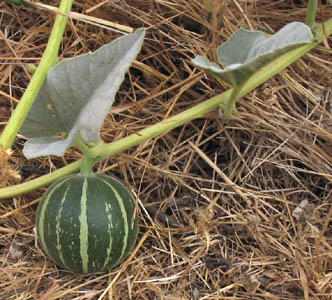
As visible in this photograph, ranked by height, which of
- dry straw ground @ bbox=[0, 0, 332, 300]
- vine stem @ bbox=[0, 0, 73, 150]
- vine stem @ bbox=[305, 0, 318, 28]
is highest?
vine stem @ bbox=[305, 0, 318, 28]

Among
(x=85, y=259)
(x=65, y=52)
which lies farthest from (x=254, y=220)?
(x=65, y=52)

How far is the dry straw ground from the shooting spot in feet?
3.67

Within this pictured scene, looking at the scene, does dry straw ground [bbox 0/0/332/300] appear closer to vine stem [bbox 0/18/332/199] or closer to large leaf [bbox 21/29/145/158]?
vine stem [bbox 0/18/332/199]

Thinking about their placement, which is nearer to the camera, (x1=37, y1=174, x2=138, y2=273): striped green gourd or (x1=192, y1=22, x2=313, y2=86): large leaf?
(x1=192, y1=22, x2=313, y2=86): large leaf

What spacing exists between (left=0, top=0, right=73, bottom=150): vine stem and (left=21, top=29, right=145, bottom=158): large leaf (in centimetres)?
2

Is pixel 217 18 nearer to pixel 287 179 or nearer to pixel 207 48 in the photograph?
pixel 207 48

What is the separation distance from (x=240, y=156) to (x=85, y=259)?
1.49 feet

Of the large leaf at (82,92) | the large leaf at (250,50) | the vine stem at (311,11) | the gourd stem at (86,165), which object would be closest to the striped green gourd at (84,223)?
the gourd stem at (86,165)

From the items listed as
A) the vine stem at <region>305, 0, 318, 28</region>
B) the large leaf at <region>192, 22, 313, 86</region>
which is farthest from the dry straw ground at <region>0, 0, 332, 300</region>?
the large leaf at <region>192, 22, 313, 86</region>

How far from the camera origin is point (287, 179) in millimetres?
1276

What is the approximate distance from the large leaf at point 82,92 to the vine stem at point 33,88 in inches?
0.8

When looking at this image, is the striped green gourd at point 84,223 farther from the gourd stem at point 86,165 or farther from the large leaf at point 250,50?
the large leaf at point 250,50

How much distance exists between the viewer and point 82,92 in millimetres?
844

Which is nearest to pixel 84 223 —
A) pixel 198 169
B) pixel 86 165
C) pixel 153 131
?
pixel 86 165
